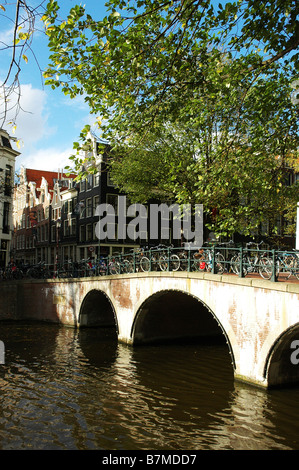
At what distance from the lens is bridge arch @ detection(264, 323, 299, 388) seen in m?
10.6

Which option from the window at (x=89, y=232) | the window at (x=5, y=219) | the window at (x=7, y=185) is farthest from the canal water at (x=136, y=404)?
the window at (x=5, y=219)

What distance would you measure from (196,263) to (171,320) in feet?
14.4

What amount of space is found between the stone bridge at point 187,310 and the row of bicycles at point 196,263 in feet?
1.64

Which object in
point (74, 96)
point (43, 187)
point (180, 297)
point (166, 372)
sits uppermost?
point (43, 187)

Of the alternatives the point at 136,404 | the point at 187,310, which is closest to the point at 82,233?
the point at 187,310

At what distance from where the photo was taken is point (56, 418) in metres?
9.27

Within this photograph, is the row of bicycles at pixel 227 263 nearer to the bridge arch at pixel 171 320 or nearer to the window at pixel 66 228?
the bridge arch at pixel 171 320

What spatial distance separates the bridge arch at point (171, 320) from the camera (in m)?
17.4

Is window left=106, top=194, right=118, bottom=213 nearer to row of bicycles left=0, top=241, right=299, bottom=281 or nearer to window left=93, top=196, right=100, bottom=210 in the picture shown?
window left=93, top=196, right=100, bottom=210

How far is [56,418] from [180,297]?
9121 mm

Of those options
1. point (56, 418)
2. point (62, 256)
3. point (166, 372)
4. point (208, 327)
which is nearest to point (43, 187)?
point (62, 256)

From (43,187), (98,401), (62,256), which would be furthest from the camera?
(43,187)

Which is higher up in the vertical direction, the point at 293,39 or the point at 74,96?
the point at 293,39
